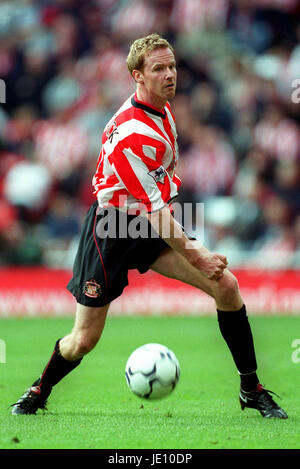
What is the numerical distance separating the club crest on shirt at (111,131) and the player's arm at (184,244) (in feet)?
1.88

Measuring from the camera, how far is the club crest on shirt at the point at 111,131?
16.4ft

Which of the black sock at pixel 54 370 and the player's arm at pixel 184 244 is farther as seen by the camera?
the black sock at pixel 54 370

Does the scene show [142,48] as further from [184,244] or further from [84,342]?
[84,342]

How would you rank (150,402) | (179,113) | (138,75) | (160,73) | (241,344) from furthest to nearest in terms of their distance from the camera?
(179,113) < (150,402) < (241,344) < (138,75) < (160,73)

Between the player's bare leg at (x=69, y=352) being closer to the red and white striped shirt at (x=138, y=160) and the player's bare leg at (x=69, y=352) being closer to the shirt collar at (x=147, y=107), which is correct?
the red and white striped shirt at (x=138, y=160)

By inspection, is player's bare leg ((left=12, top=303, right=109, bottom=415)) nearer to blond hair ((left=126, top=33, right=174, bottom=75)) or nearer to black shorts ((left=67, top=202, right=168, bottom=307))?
black shorts ((left=67, top=202, right=168, bottom=307))

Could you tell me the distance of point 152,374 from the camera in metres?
4.89

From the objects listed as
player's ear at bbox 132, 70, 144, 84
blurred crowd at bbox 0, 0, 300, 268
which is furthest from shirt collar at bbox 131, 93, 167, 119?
blurred crowd at bbox 0, 0, 300, 268

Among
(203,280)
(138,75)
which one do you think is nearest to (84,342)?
(203,280)

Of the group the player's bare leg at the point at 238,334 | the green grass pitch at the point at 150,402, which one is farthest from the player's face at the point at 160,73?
the green grass pitch at the point at 150,402

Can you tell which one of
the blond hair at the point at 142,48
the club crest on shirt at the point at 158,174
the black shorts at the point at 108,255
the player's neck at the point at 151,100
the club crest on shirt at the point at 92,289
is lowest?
the club crest on shirt at the point at 92,289

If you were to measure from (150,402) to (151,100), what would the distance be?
85.6 inches

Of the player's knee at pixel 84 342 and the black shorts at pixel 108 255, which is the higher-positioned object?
the black shorts at pixel 108 255

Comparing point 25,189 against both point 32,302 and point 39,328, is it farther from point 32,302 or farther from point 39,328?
point 39,328
